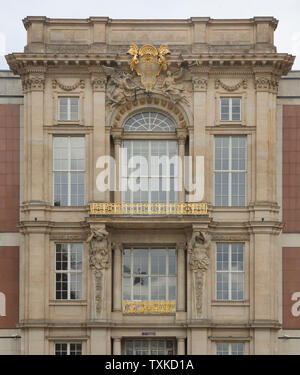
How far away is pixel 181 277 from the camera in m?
65.4

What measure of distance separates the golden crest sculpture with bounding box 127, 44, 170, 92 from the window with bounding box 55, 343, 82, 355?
13242 mm

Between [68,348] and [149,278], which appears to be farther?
[149,278]

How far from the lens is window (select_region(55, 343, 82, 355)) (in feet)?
212

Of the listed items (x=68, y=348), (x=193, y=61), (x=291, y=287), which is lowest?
(x=68, y=348)

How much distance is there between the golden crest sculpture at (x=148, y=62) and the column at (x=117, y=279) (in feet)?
26.7

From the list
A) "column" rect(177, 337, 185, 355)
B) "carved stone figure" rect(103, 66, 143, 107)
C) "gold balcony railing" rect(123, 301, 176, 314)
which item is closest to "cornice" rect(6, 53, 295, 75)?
"carved stone figure" rect(103, 66, 143, 107)

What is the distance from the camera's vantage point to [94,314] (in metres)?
64.3

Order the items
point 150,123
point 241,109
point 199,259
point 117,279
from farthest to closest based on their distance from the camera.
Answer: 1. point 150,123
2. point 241,109
3. point 117,279
4. point 199,259

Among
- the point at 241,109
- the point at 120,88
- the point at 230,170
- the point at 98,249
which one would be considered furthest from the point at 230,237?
the point at 120,88

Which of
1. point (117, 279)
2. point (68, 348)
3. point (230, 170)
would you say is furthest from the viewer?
point (230, 170)

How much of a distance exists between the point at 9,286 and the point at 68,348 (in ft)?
15.5

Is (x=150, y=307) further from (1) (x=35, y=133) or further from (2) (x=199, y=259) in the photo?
(1) (x=35, y=133)

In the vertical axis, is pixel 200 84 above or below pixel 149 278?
above

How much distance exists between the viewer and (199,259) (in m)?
64.4
